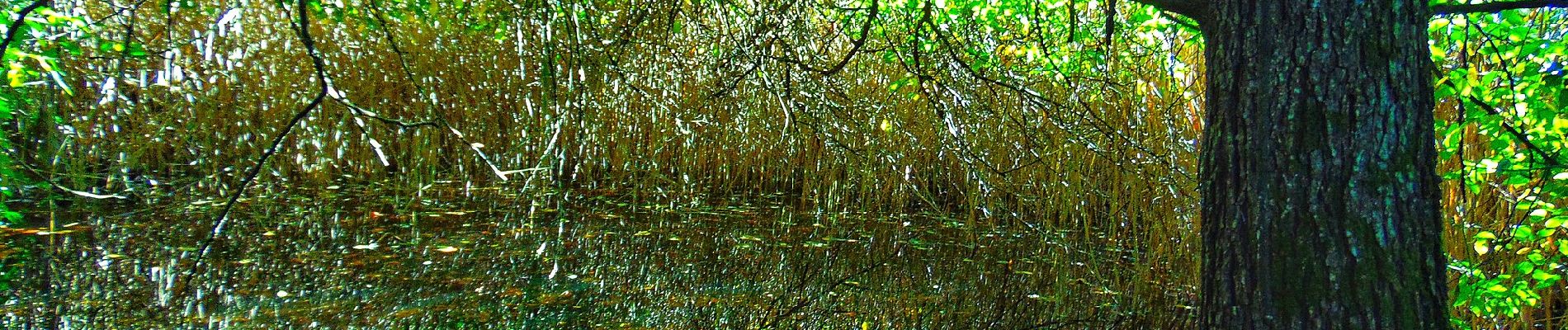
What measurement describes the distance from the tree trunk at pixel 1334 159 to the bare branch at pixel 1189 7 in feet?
0.41

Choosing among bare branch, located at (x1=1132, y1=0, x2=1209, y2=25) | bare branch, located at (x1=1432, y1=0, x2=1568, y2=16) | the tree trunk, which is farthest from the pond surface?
bare branch, located at (x1=1432, y1=0, x2=1568, y2=16)

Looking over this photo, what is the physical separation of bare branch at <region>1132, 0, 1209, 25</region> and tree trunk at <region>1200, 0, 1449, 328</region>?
13 centimetres

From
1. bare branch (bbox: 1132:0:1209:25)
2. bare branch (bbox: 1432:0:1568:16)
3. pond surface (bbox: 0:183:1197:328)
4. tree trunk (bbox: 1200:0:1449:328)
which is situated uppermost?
bare branch (bbox: 1132:0:1209:25)

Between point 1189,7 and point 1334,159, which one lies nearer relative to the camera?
point 1334,159

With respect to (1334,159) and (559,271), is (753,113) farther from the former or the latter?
(1334,159)

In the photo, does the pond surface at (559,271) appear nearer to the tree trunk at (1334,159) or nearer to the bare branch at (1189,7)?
the bare branch at (1189,7)

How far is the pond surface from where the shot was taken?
3449 mm

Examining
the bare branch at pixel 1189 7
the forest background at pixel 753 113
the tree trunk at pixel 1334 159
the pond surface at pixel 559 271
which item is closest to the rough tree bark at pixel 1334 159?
the tree trunk at pixel 1334 159

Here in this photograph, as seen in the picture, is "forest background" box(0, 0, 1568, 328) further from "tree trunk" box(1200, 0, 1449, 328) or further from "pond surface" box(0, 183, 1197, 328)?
"tree trunk" box(1200, 0, 1449, 328)

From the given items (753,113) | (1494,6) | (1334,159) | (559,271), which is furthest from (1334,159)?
(753,113)

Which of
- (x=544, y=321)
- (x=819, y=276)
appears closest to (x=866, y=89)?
(x=819, y=276)

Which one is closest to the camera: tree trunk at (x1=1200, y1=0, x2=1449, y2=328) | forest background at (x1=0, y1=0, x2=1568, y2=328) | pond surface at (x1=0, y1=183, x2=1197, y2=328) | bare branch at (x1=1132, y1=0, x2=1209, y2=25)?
tree trunk at (x1=1200, y1=0, x2=1449, y2=328)

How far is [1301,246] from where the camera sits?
1842 millimetres

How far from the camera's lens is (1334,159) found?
1.78 metres
